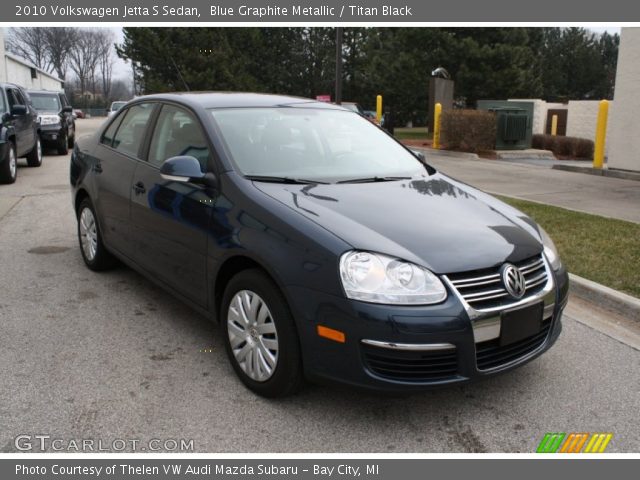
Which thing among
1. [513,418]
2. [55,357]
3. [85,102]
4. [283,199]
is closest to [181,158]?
[283,199]

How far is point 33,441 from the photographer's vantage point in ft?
9.71

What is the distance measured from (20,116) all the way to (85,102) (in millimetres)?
82304

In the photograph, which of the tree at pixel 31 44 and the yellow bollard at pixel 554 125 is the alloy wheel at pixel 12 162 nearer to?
the yellow bollard at pixel 554 125

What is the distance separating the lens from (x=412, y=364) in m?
2.94

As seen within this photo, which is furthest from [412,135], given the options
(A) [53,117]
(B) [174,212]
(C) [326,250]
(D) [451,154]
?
(C) [326,250]

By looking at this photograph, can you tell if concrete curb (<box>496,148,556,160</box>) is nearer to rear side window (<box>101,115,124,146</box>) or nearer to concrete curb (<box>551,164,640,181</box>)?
concrete curb (<box>551,164,640,181</box>)

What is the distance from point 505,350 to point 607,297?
7.27 ft

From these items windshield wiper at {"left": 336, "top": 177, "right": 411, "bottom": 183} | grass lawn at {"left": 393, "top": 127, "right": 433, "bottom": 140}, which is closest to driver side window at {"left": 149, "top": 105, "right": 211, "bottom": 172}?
windshield wiper at {"left": 336, "top": 177, "right": 411, "bottom": 183}

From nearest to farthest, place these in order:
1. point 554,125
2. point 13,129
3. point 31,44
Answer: point 13,129 < point 554,125 < point 31,44

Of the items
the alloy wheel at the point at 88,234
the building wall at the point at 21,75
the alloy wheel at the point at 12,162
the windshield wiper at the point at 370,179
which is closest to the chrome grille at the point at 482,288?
the windshield wiper at the point at 370,179

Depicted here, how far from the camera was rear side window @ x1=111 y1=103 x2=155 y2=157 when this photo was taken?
480 centimetres

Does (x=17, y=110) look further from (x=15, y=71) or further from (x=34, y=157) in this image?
(x=15, y=71)

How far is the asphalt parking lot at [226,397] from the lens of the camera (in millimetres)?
3059

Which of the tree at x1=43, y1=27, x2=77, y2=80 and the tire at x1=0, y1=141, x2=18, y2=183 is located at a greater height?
the tree at x1=43, y1=27, x2=77, y2=80
